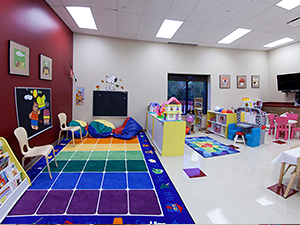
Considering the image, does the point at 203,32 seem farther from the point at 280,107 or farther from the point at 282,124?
the point at 280,107

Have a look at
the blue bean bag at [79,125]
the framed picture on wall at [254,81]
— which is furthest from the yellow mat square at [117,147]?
the framed picture on wall at [254,81]

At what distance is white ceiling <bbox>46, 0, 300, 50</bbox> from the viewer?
349 cm

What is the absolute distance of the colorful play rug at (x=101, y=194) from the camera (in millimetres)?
1753

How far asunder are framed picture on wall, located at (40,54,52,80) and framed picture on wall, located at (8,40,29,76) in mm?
481

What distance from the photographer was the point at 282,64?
21.0ft

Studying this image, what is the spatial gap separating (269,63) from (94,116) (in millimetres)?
7777

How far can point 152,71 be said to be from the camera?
586 cm

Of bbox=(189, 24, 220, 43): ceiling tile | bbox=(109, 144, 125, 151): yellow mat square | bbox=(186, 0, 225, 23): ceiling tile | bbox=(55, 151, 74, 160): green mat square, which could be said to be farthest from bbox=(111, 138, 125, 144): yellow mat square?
bbox=(189, 24, 220, 43): ceiling tile

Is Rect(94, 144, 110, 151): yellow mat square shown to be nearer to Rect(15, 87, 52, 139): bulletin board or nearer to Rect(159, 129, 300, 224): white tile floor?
Rect(15, 87, 52, 139): bulletin board

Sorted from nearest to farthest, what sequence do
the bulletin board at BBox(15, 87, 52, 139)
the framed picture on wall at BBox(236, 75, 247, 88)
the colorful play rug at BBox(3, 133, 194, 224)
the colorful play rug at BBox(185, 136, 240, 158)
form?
the colorful play rug at BBox(3, 133, 194, 224), the bulletin board at BBox(15, 87, 52, 139), the colorful play rug at BBox(185, 136, 240, 158), the framed picture on wall at BBox(236, 75, 247, 88)

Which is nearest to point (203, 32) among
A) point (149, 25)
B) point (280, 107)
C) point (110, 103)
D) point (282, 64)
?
point (149, 25)

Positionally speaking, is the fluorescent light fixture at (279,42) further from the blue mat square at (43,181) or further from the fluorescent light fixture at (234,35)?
the blue mat square at (43,181)

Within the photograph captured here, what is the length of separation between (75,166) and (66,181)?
1.72 feet

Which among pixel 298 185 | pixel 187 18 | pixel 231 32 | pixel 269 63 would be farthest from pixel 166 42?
pixel 298 185
